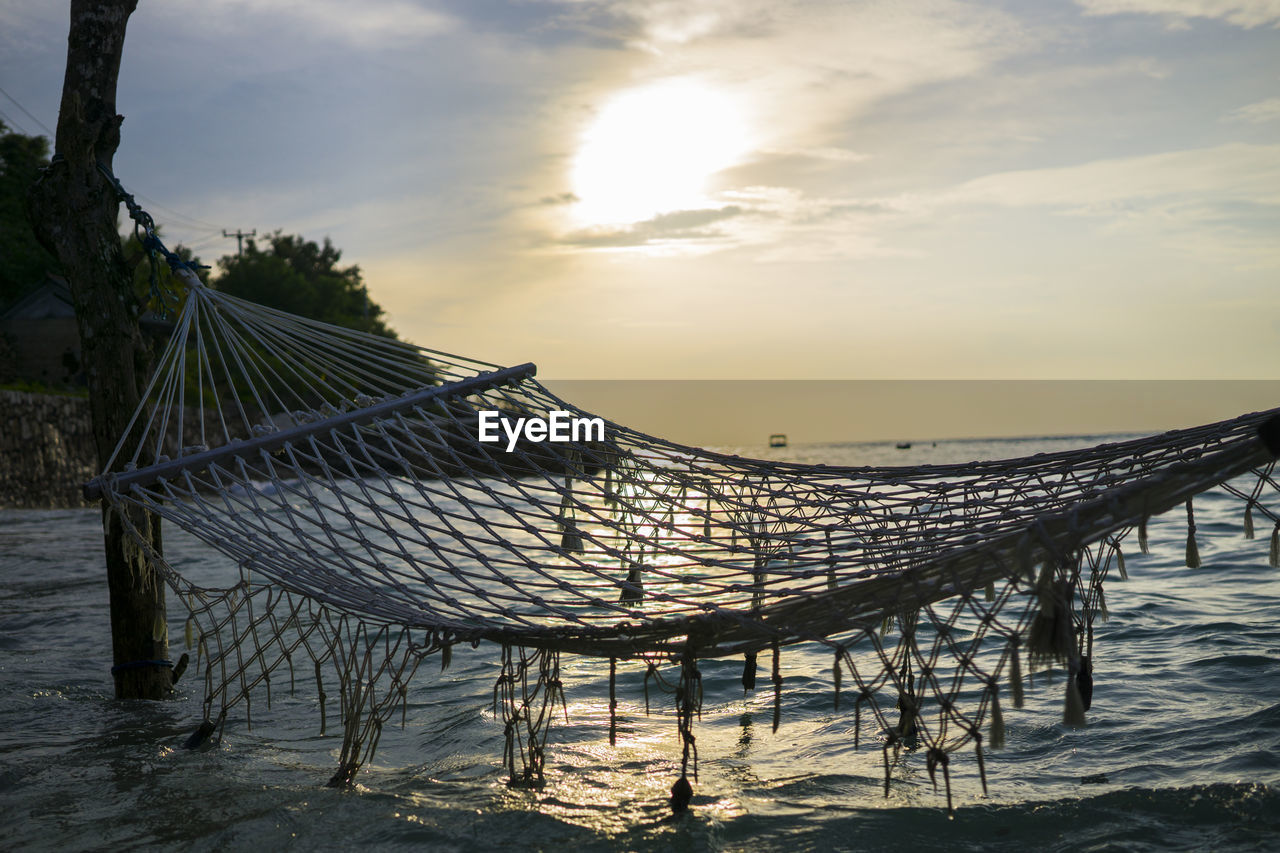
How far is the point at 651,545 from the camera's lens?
10.5ft

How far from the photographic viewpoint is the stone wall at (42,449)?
A: 1238 centimetres

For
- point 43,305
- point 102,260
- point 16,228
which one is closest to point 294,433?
point 102,260

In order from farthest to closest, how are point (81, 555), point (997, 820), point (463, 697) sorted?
point (81, 555) < point (463, 697) < point (997, 820)

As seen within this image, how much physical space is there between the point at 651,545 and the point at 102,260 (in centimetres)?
238

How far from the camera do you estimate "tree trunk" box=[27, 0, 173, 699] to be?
11.5 feet

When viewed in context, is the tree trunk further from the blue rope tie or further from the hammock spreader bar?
the hammock spreader bar

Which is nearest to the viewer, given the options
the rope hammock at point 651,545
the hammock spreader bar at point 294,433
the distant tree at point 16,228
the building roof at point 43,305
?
the rope hammock at point 651,545

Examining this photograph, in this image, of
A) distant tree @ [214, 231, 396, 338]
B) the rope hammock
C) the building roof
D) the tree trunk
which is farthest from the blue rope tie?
distant tree @ [214, 231, 396, 338]

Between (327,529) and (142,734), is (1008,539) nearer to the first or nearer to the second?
(327,529)

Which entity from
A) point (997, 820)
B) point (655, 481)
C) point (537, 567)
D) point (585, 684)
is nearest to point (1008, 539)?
point (997, 820)

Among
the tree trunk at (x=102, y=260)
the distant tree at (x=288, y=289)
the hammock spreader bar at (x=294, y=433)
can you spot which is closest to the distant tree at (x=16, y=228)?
the distant tree at (x=288, y=289)

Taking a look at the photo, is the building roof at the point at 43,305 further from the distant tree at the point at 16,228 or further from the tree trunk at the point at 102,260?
the tree trunk at the point at 102,260

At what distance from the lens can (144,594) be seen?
350 cm

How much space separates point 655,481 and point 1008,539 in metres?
1.66
